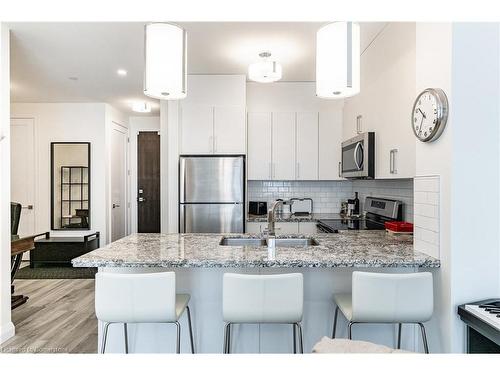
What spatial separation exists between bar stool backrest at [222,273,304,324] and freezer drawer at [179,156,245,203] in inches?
94.4

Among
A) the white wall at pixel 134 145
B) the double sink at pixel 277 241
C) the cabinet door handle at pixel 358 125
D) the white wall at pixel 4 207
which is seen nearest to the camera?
the double sink at pixel 277 241

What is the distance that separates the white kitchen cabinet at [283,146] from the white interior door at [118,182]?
3.07m

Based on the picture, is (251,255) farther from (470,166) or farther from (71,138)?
(71,138)

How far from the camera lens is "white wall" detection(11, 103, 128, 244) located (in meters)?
5.80

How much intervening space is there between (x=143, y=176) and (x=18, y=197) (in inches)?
82.3

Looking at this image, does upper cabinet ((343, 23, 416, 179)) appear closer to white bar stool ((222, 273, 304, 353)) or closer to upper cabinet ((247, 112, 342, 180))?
upper cabinet ((247, 112, 342, 180))

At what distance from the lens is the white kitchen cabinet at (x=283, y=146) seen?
4.60m

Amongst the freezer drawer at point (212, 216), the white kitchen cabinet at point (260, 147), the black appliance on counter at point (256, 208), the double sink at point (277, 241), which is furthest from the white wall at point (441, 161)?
the black appliance on counter at point (256, 208)

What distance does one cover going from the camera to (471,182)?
1.77 meters

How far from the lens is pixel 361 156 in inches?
134

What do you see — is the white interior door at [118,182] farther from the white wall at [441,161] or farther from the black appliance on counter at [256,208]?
the white wall at [441,161]

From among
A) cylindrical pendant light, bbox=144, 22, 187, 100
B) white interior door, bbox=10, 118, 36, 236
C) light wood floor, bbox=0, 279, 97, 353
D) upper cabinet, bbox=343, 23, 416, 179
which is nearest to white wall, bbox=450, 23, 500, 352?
upper cabinet, bbox=343, 23, 416, 179

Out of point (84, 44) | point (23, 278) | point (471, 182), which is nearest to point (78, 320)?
point (23, 278)
